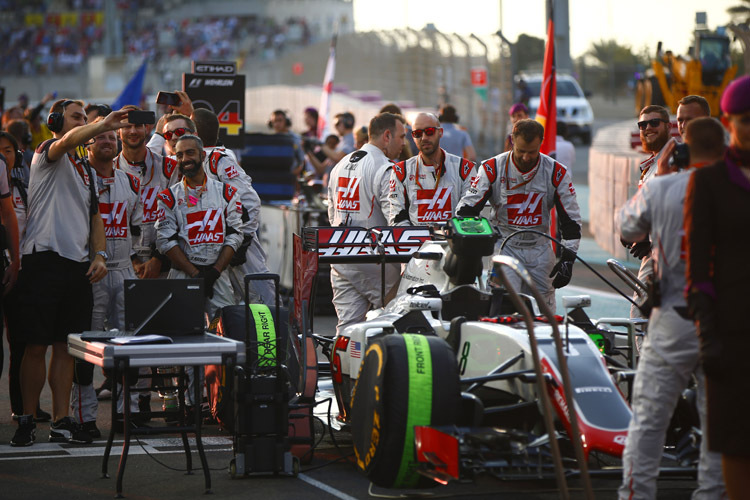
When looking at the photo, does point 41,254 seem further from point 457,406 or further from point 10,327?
point 457,406

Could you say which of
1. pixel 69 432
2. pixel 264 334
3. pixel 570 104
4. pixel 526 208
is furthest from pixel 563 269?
pixel 570 104

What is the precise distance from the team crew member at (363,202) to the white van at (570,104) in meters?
29.7

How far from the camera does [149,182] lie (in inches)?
344

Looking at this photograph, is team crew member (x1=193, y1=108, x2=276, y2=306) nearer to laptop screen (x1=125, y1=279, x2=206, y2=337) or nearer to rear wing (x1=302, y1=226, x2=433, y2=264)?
rear wing (x1=302, y1=226, x2=433, y2=264)

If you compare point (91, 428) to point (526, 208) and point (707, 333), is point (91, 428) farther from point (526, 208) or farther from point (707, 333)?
point (707, 333)

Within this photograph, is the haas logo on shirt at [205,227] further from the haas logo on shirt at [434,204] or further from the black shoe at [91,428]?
the haas logo on shirt at [434,204]

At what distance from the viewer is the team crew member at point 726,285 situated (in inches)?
183

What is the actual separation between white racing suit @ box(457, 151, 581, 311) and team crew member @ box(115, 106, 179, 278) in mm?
2118

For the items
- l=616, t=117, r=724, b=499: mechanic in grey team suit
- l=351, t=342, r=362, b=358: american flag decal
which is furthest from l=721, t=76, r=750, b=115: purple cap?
l=351, t=342, r=362, b=358: american flag decal

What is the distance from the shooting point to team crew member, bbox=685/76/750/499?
15.3 ft

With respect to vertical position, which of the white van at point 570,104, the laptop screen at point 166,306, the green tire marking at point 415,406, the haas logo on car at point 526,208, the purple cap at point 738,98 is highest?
the white van at point 570,104

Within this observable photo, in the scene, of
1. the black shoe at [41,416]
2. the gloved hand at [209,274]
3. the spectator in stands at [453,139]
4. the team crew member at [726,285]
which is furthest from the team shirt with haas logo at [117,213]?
the spectator in stands at [453,139]

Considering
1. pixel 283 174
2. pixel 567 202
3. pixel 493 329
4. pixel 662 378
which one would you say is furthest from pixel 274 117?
pixel 662 378

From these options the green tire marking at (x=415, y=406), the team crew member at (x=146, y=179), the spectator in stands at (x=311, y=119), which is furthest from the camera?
the spectator in stands at (x=311, y=119)
